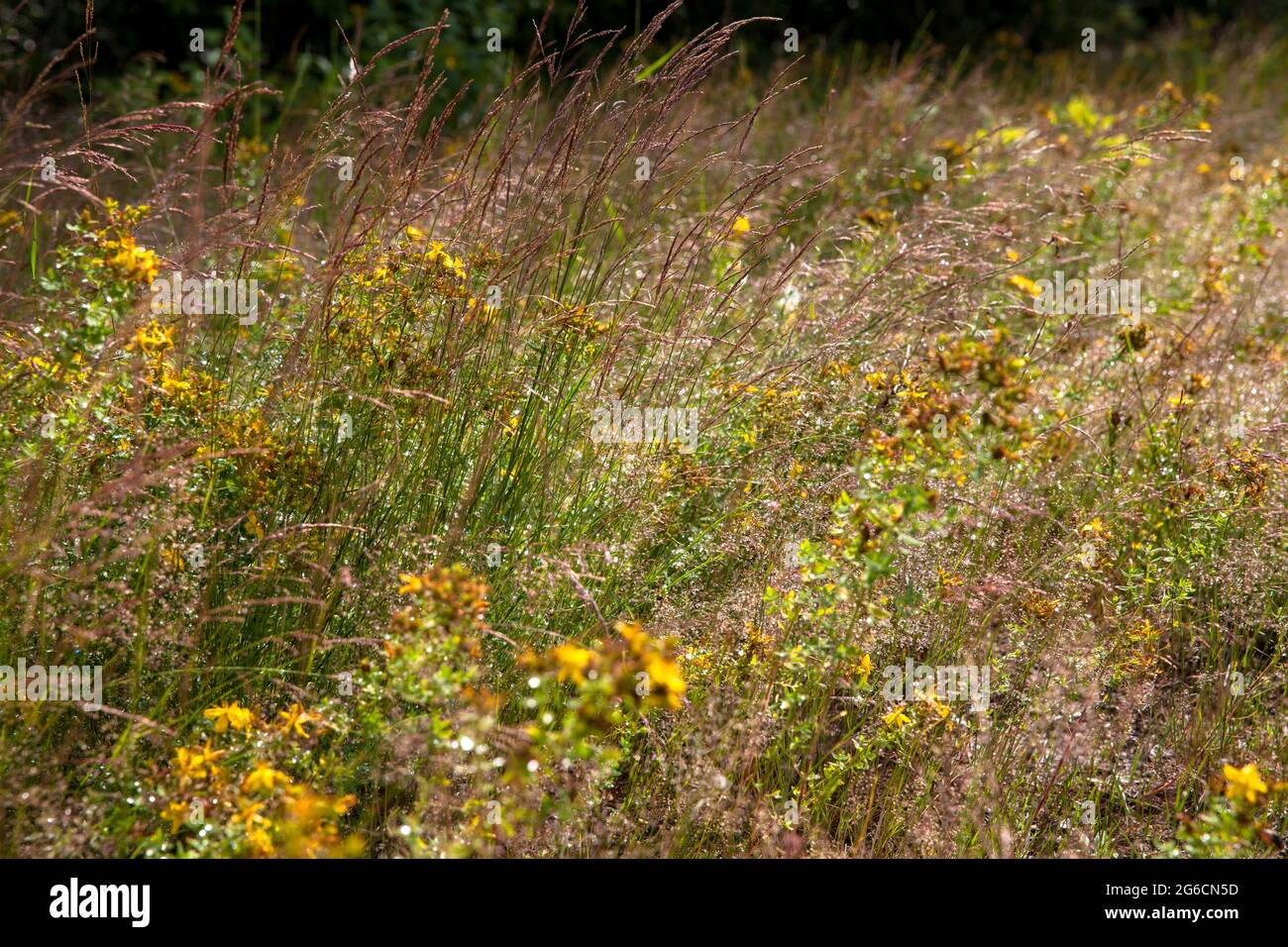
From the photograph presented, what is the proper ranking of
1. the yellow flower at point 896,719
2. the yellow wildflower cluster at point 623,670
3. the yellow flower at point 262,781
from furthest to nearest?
the yellow flower at point 896,719 → the yellow flower at point 262,781 → the yellow wildflower cluster at point 623,670

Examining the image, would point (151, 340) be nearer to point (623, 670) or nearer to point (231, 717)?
point (231, 717)

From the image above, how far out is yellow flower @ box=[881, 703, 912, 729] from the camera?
2281 millimetres

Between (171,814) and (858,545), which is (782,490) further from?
(171,814)

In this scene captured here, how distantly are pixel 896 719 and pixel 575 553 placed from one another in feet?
2.46

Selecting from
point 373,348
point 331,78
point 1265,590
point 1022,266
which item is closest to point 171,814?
point 373,348

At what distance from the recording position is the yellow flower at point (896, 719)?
2281mm

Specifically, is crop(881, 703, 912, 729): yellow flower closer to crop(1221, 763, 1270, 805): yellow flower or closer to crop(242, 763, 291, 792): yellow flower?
crop(1221, 763, 1270, 805): yellow flower

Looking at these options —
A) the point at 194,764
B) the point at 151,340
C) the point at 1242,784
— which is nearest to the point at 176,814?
the point at 194,764

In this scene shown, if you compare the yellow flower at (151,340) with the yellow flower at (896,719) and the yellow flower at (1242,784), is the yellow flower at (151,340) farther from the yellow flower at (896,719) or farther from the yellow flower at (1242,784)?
the yellow flower at (1242,784)

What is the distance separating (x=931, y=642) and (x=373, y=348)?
1407 millimetres

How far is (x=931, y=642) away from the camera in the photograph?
266 cm

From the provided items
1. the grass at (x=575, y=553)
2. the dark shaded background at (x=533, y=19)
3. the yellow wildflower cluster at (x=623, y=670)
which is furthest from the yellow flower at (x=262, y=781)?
the dark shaded background at (x=533, y=19)

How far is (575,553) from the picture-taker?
2.09 meters
